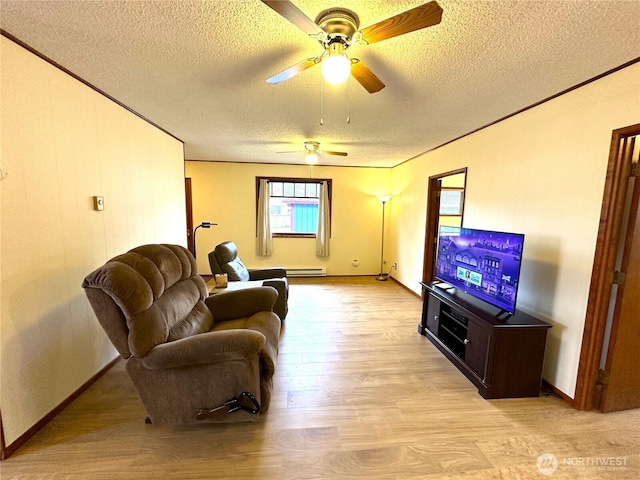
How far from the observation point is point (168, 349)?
1.54 meters

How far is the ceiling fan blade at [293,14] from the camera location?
41.7 inches

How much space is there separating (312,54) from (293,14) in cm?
62

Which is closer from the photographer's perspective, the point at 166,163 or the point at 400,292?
the point at 166,163

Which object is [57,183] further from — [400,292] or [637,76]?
[400,292]

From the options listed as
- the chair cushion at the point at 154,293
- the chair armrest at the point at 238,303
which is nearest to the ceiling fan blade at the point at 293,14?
the chair cushion at the point at 154,293

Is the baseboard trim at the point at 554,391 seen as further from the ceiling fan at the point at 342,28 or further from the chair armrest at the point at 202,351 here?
the ceiling fan at the point at 342,28

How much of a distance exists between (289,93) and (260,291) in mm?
1685

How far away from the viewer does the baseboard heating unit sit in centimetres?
551

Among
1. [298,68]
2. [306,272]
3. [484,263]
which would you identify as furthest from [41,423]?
[306,272]

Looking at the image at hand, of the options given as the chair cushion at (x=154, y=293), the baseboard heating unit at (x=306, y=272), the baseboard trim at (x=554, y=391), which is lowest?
the baseboard trim at (x=554, y=391)

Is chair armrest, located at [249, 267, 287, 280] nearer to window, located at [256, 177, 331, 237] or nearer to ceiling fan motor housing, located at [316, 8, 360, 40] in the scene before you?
window, located at [256, 177, 331, 237]

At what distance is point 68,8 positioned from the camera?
1.31 meters

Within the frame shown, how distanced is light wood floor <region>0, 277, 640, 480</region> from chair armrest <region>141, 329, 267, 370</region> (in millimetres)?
554

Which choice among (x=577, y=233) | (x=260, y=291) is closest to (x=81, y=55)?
(x=260, y=291)
